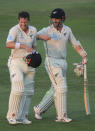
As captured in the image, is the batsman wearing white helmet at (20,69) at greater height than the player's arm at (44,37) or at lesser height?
lesser

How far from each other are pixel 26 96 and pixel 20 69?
1.65 feet

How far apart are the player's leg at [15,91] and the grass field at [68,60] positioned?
7.3 inches

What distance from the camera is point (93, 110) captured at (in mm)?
12625

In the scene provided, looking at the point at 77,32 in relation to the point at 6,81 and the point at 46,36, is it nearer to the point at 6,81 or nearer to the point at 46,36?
the point at 6,81

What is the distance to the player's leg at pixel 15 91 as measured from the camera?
35.7 ft

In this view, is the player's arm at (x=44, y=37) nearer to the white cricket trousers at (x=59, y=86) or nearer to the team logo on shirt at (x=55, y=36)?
the team logo on shirt at (x=55, y=36)

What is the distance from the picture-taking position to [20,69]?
435 inches

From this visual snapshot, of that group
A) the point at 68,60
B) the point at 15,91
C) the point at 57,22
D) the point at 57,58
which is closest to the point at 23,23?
the point at 57,22

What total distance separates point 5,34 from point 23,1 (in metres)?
10.5

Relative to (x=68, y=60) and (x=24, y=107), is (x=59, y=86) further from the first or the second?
(x=68, y=60)

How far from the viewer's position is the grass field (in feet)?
37.0

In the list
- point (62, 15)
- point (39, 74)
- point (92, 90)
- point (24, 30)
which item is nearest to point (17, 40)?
point (24, 30)

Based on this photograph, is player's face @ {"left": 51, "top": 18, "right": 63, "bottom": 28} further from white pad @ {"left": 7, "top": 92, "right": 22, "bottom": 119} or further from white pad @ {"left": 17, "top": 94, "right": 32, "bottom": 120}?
white pad @ {"left": 7, "top": 92, "right": 22, "bottom": 119}

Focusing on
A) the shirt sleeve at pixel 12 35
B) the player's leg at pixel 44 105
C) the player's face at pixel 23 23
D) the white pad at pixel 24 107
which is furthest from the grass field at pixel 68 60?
the player's face at pixel 23 23
